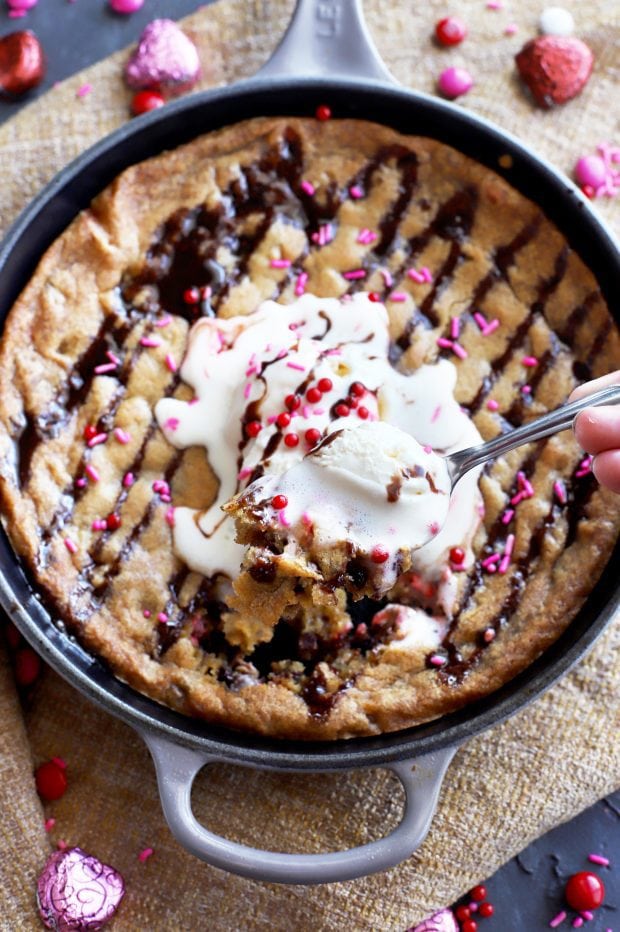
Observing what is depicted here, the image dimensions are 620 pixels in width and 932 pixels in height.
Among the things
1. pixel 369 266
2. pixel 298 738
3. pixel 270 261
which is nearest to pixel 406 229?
pixel 369 266

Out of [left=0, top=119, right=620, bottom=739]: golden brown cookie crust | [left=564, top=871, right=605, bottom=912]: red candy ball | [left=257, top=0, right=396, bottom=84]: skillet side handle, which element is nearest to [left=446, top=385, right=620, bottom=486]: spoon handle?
[left=0, top=119, right=620, bottom=739]: golden brown cookie crust

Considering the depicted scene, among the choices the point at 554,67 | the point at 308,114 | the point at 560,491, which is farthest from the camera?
the point at 554,67

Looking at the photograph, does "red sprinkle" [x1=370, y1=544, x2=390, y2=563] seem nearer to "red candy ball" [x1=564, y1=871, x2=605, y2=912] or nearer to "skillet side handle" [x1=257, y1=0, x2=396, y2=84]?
"red candy ball" [x1=564, y1=871, x2=605, y2=912]

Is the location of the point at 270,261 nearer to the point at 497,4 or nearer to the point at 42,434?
the point at 42,434

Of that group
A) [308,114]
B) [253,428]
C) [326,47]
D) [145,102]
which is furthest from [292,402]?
[145,102]

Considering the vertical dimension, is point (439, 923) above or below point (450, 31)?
below

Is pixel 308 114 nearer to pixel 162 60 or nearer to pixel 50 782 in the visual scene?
pixel 162 60
